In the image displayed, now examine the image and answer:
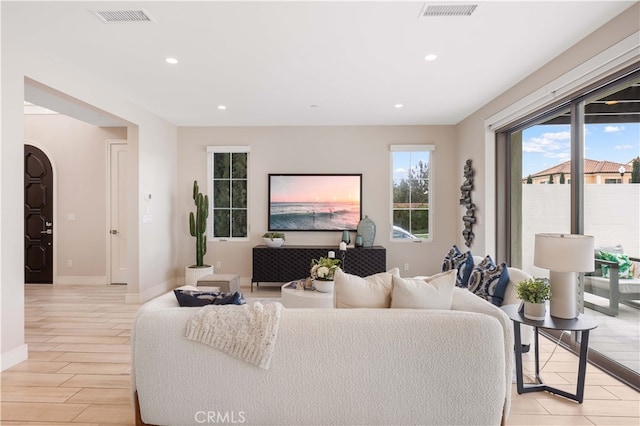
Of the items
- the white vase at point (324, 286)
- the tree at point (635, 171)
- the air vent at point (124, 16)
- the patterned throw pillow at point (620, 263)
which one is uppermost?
the air vent at point (124, 16)

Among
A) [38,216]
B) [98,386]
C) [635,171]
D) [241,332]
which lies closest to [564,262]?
[635,171]

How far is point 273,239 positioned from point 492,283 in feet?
11.8

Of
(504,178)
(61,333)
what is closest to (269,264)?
(61,333)

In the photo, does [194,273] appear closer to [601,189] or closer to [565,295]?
[565,295]

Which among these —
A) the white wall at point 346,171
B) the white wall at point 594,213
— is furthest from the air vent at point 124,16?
the white wall at point 594,213

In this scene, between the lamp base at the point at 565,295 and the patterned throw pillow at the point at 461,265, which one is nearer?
the lamp base at the point at 565,295

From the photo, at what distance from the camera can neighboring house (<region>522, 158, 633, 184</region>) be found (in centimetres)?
281

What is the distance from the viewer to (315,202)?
6188 mm

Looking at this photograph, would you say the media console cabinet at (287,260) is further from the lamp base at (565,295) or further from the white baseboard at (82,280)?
the lamp base at (565,295)

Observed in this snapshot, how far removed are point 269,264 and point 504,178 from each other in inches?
139

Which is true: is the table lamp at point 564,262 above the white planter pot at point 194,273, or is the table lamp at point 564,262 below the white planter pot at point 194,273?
above

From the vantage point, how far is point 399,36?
2980 millimetres

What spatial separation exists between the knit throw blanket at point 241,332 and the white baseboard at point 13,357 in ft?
7.01

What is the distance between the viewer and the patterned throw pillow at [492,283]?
2.94 m
